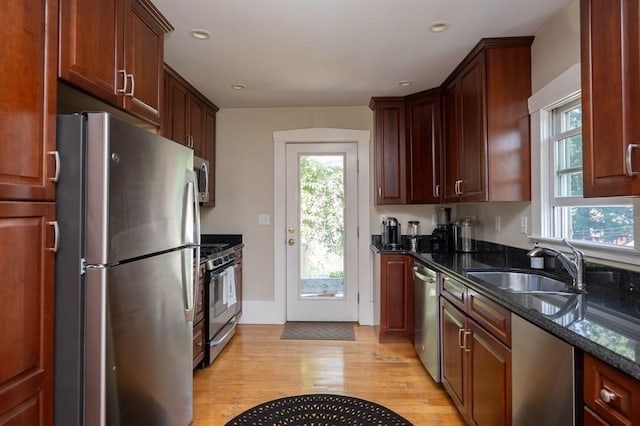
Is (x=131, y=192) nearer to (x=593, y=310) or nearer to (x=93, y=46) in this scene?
(x=93, y=46)

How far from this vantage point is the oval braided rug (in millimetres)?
2229

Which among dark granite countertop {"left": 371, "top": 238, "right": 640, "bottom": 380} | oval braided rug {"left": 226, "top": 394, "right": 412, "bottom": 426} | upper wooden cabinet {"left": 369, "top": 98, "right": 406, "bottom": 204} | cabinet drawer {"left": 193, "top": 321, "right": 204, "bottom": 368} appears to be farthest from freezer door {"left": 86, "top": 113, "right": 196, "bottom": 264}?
upper wooden cabinet {"left": 369, "top": 98, "right": 406, "bottom": 204}

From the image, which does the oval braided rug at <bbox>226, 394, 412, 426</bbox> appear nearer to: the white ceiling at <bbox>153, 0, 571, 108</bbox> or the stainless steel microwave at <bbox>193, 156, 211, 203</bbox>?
the stainless steel microwave at <bbox>193, 156, 211, 203</bbox>

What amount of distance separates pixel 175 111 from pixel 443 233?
9.07 ft

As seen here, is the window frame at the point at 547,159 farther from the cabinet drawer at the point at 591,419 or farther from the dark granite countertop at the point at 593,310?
the cabinet drawer at the point at 591,419

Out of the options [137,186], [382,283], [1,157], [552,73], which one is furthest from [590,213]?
[1,157]

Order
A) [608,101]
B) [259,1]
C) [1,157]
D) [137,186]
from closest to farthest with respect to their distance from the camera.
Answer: [1,157]
[608,101]
[137,186]
[259,1]

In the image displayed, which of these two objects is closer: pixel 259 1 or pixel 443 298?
pixel 259 1

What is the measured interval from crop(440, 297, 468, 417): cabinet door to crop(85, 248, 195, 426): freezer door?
61.4 inches

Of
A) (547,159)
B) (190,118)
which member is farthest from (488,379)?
(190,118)

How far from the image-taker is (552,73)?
7.53ft

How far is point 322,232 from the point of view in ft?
14.1

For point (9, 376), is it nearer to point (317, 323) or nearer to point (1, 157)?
point (1, 157)

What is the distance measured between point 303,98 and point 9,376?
3.33 m
